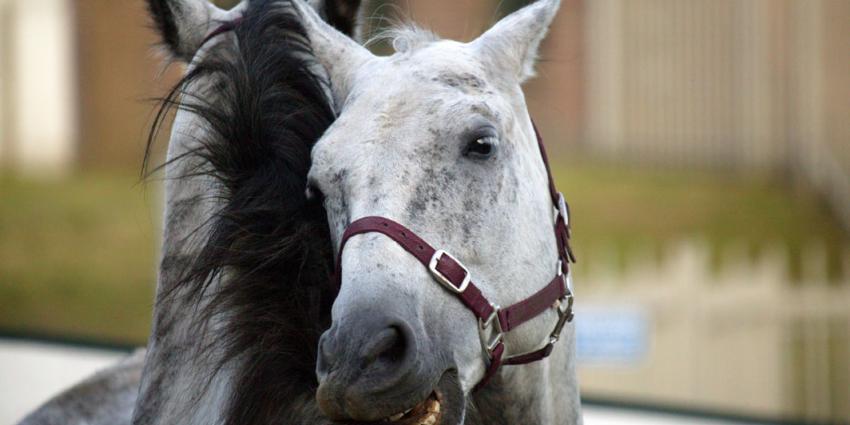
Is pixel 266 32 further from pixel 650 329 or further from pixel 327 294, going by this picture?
pixel 650 329

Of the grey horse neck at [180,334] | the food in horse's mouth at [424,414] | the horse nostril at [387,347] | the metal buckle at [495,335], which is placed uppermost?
the horse nostril at [387,347]

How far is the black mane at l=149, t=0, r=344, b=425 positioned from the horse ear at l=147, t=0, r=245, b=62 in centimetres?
43

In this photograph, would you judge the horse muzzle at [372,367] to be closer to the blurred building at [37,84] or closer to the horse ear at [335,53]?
the horse ear at [335,53]

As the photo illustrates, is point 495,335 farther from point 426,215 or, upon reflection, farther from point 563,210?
point 563,210

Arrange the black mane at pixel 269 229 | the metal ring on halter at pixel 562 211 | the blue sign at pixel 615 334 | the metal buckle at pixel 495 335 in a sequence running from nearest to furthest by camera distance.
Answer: the metal buckle at pixel 495 335, the black mane at pixel 269 229, the metal ring on halter at pixel 562 211, the blue sign at pixel 615 334

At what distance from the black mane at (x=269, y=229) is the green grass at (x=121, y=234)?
5831mm

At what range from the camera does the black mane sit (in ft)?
7.79

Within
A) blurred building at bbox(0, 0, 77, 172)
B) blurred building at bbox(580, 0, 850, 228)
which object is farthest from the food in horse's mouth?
blurred building at bbox(0, 0, 77, 172)

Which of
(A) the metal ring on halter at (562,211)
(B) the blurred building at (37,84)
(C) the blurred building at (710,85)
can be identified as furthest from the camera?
(C) the blurred building at (710,85)

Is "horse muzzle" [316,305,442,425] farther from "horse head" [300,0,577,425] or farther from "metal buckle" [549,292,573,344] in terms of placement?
"metal buckle" [549,292,573,344]

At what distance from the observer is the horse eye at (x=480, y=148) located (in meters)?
2.21

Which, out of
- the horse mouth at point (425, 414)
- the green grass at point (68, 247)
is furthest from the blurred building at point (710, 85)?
the horse mouth at point (425, 414)

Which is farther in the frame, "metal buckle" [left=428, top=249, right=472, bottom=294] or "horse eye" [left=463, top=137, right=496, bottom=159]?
"horse eye" [left=463, top=137, right=496, bottom=159]

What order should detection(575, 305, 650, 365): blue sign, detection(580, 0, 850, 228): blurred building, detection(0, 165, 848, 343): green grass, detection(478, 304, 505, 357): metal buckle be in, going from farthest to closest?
1. detection(580, 0, 850, 228): blurred building
2. detection(0, 165, 848, 343): green grass
3. detection(575, 305, 650, 365): blue sign
4. detection(478, 304, 505, 357): metal buckle
